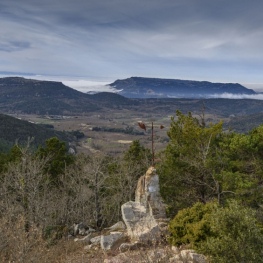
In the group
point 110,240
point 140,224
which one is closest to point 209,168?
point 140,224

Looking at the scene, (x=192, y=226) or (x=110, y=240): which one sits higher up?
(x=192, y=226)

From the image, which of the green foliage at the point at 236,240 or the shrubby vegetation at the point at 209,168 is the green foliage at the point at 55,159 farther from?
the green foliage at the point at 236,240

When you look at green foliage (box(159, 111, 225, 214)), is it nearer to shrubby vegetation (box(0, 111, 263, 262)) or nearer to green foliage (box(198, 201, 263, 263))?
shrubby vegetation (box(0, 111, 263, 262))

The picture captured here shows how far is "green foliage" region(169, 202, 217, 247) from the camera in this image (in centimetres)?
1619

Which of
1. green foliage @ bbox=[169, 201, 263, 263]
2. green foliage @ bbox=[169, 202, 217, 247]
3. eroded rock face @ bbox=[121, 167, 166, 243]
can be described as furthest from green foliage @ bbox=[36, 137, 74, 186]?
green foliage @ bbox=[169, 201, 263, 263]

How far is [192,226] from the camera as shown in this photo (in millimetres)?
16766

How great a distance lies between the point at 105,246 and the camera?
19.5m

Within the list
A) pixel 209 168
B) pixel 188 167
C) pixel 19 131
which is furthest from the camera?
pixel 19 131

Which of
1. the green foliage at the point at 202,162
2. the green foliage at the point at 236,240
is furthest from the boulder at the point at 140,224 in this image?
the green foliage at the point at 236,240

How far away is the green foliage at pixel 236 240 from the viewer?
11.5 metres

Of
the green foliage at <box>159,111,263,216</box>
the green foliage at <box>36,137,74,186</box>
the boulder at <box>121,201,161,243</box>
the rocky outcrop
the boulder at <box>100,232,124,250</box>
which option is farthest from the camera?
the green foliage at <box>36,137,74,186</box>

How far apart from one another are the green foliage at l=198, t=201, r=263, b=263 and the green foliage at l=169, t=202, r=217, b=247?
3.82 metres

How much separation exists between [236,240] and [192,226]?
5.11 m

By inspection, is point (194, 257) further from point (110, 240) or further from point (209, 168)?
point (209, 168)
